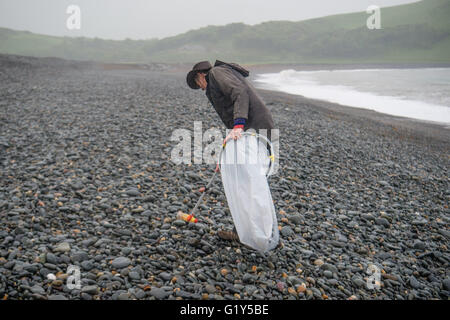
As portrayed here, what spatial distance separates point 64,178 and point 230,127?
4114mm

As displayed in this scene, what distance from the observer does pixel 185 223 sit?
5.10 m

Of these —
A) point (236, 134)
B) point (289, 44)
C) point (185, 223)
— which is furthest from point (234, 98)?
point (289, 44)

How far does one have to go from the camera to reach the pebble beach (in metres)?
3.84

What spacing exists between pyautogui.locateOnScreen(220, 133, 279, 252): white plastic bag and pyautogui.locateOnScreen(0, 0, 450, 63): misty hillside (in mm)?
104235

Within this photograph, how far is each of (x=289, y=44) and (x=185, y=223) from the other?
137m

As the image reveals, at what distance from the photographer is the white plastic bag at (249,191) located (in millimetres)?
3889

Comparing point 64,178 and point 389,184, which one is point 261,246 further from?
point 389,184

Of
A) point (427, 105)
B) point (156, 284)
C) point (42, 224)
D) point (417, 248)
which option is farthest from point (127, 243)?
point (427, 105)

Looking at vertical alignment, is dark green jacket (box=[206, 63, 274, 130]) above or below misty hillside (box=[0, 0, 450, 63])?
below
